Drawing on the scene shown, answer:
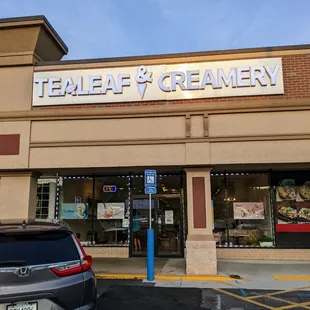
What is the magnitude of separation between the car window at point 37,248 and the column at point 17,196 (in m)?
6.86

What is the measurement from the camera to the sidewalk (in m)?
9.01

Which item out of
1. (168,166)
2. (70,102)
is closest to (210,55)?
(168,166)

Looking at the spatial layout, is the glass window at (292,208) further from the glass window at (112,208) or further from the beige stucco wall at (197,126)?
the glass window at (112,208)

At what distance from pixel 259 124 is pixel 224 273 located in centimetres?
446

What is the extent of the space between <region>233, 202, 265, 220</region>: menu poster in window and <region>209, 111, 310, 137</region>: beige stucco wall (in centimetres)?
352

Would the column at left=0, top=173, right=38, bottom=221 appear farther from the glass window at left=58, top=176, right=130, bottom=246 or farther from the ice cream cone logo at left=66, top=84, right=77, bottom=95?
the ice cream cone logo at left=66, top=84, right=77, bottom=95

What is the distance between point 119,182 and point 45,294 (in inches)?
383

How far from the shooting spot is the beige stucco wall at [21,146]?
36.2ft

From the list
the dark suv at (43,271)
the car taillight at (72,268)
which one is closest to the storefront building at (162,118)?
the car taillight at (72,268)

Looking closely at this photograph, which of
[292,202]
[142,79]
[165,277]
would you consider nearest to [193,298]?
[165,277]

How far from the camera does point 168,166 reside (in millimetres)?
10766

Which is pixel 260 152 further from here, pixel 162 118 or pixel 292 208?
pixel 292 208

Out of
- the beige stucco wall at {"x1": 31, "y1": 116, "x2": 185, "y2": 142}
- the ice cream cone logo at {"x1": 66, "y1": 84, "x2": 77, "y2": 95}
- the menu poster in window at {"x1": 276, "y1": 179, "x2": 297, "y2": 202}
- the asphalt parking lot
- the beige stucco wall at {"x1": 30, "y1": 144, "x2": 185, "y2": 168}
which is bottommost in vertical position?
the asphalt parking lot

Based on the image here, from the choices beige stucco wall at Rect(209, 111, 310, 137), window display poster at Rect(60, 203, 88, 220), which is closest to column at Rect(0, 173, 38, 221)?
window display poster at Rect(60, 203, 88, 220)
